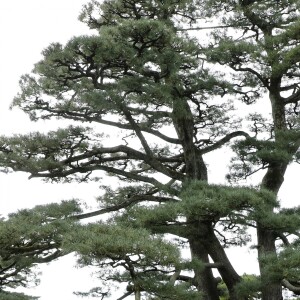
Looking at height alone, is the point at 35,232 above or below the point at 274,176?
below

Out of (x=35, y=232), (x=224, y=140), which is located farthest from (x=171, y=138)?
(x=35, y=232)

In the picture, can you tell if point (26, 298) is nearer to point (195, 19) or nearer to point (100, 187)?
point (100, 187)

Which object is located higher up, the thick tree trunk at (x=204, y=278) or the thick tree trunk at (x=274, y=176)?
the thick tree trunk at (x=274, y=176)

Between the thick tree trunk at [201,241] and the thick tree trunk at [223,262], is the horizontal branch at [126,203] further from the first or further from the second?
the thick tree trunk at [223,262]

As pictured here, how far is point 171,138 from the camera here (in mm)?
5074

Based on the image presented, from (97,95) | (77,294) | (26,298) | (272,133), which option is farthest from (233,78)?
(26,298)

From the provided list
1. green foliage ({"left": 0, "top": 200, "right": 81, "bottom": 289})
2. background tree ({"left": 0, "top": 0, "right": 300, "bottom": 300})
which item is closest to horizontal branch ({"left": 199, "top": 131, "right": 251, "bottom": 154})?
background tree ({"left": 0, "top": 0, "right": 300, "bottom": 300})

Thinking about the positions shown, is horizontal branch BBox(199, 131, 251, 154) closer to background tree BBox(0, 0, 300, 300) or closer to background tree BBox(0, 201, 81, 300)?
background tree BBox(0, 0, 300, 300)

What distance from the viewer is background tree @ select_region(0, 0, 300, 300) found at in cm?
358

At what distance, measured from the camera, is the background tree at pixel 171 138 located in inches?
141

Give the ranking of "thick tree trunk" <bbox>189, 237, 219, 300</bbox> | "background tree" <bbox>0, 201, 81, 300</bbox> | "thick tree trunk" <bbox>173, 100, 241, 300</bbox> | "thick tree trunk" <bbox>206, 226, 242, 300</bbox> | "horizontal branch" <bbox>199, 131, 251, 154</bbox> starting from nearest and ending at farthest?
"background tree" <bbox>0, 201, 81, 300</bbox> → "thick tree trunk" <bbox>173, 100, 241, 300</bbox> → "thick tree trunk" <bbox>206, 226, 242, 300</bbox> → "thick tree trunk" <bbox>189, 237, 219, 300</bbox> → "horizontal branch" <bbox>199, 131, 251, 154</bbox>

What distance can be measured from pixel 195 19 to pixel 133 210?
2.39 metres

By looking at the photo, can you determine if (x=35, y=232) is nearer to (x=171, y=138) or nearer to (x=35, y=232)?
(x=35, y=232)

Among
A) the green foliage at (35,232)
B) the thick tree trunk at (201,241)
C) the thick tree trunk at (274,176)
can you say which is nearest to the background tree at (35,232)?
the green foliage at (35,232)
